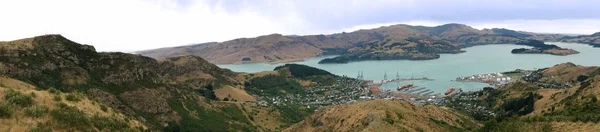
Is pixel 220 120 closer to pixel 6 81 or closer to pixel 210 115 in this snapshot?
pixel 210 115

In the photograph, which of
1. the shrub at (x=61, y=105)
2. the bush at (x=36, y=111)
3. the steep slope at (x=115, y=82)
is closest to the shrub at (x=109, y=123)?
→ the shrub at (x=61, y=105)

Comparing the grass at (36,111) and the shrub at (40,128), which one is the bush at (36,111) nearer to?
the grass at (36,111)

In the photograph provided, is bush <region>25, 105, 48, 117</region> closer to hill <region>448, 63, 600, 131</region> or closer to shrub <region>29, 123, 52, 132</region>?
shrub <region>29, 123, 52, 132</region>

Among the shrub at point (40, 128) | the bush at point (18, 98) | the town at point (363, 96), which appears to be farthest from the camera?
the town at point (363, 96)

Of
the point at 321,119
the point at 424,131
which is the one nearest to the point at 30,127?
the point at 424,131

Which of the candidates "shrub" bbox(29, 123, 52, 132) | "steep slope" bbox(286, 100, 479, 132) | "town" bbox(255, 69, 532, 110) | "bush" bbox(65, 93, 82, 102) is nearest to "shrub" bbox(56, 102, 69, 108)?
"bush" bbox(65, 93, 82, 102)
